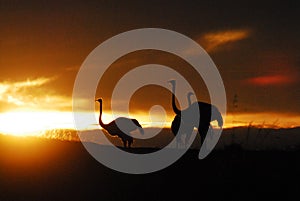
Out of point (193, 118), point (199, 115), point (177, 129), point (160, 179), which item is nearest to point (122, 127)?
point (177, 129)

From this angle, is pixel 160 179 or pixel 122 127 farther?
pixel 122 127

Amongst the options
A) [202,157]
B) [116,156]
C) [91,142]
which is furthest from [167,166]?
[91,142]

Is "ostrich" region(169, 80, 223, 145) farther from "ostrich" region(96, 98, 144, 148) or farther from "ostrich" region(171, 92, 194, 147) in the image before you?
"ostrich" region(96, 98, 144, 148)

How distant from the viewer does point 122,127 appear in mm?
28516

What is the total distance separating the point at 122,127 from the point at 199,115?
7.15 meters

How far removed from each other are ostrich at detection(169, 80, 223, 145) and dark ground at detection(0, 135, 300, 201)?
714 centimetres

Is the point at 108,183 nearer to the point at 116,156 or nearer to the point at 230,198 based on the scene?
the point at 230,198

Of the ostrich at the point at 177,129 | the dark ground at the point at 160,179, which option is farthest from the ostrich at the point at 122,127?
the dark ground at the point at 160,179

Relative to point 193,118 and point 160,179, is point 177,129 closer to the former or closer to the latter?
point 193,118

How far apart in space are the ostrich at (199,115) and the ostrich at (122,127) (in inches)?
230

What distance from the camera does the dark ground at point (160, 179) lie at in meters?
11.1

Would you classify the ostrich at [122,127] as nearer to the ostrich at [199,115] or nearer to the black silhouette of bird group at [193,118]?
the black silhouette of bird group at [193,118]

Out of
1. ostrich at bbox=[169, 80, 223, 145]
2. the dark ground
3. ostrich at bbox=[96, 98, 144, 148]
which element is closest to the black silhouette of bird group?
A: ostrich at bbox=[169, 80, 223, 145]

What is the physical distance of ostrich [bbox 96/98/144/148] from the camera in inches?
1110
